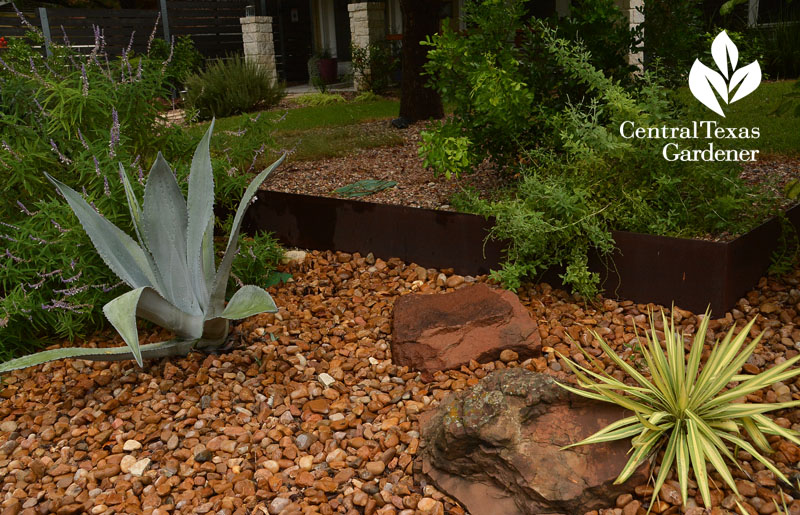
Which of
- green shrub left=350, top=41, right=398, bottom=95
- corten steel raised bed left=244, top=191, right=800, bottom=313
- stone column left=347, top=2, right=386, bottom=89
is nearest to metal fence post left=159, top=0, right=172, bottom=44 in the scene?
stone column left=347, top=2, right=386, bottom=89

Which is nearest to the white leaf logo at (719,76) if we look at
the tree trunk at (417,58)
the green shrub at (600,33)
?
the green shrub at (600,33)

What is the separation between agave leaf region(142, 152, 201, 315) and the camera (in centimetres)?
257

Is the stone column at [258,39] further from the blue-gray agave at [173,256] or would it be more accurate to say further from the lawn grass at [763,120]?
the blue-gray agave at [173,256]

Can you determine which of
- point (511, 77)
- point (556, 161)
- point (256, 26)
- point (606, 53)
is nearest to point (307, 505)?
point (556, 161)

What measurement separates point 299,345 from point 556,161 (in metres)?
1.59

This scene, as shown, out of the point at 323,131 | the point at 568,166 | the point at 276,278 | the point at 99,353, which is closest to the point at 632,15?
the point at 323,131

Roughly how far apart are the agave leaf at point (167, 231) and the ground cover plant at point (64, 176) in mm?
339

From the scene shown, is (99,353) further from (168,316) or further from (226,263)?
(226,263)

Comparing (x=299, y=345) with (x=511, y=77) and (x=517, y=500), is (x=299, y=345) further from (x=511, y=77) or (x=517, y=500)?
(x=511, y=77)

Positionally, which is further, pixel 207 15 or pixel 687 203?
pixel 207 15

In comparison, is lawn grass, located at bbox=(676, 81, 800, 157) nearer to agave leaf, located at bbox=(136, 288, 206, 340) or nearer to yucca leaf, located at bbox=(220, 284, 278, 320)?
yucca leaf, located at bbox=(220, 284, 278, 320)

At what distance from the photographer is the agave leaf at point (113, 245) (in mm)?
2547

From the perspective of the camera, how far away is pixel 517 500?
6.38 feet

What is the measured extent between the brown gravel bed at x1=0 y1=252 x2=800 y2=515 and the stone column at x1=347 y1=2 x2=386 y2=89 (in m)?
9.33
